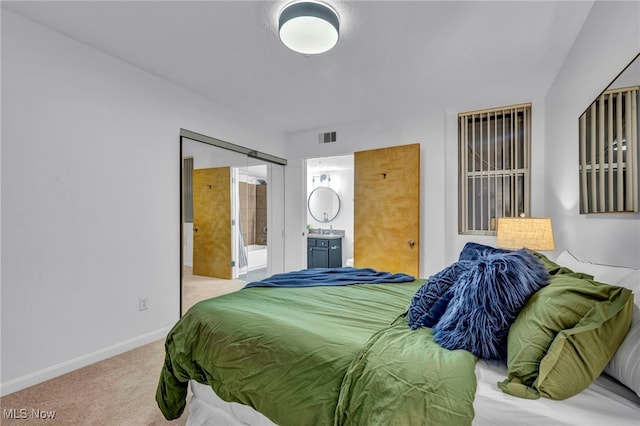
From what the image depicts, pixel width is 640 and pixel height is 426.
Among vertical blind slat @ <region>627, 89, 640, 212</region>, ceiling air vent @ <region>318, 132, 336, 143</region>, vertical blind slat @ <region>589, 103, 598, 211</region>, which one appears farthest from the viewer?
ceiling air vent @ <region>318, 132, 336, 143</region>

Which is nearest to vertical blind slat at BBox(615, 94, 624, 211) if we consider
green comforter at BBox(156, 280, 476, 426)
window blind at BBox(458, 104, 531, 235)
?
green comforter at BBox(156, 280, 476, 426)

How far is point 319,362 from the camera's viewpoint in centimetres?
122

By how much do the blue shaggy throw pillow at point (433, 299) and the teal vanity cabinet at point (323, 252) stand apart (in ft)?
13.3

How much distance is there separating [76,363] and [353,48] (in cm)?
332

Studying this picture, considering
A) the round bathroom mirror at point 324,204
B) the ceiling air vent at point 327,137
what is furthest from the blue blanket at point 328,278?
the round bathroom mirror at point 324,204

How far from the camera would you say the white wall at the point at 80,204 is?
207cm

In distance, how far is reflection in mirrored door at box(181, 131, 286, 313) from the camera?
3.33 meters

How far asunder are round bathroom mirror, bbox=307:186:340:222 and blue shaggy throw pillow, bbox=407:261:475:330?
4.73 meters

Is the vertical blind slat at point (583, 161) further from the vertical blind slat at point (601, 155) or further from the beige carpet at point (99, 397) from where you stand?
the beige carpet at point (99, 397)

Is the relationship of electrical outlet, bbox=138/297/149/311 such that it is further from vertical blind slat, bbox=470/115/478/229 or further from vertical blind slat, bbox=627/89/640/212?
vertical blind slat, bbox=470/115/478/229

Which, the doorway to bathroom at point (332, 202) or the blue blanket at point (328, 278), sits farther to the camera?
the doorway to bathroom at point (332, 202)

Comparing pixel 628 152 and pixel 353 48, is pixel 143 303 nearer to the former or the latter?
pixel 353 48

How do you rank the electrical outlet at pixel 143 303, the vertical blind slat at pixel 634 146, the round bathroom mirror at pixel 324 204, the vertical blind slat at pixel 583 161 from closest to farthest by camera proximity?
1. the vertical blind slat at pixel 634 146
2. the vertical blind slat at pixel 583 161
3. the electrical outlet at pixel 143 303
4. the round bathroom mirror at pixel 324 204

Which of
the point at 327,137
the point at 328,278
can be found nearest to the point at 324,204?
the point at 327,137
